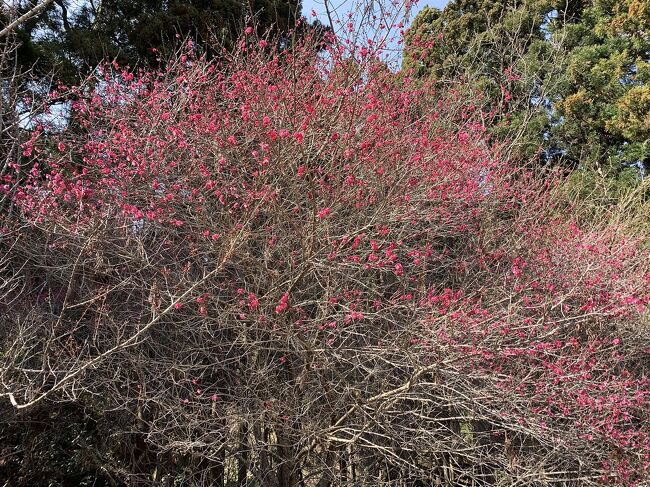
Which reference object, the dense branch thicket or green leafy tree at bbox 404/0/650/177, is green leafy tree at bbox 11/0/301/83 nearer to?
the dense branch thicket

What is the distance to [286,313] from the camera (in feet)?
11.2

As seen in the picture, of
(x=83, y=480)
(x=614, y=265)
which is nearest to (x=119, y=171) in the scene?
(x=83, y=480)

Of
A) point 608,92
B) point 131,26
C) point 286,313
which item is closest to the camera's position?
point 286,313

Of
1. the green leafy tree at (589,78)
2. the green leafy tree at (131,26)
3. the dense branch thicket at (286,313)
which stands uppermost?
the green leafy tree at (589,78)

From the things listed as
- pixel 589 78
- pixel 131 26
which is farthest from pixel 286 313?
pixel 589 78

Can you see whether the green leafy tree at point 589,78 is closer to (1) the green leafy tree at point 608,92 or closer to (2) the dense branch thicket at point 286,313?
(1) the green leafy tree at point 608,92

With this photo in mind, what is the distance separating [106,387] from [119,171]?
1.47 metres

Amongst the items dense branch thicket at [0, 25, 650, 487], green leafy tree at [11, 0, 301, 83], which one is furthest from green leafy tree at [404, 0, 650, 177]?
dense branch thicket at [0, 25, 650, 487]

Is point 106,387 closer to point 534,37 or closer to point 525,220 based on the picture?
point 525,220

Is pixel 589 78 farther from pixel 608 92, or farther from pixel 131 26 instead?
pixel 131 26

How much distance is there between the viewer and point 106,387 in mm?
3689

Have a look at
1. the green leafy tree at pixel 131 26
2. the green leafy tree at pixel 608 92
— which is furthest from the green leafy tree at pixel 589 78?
the green leafy tree at pixel 131 26

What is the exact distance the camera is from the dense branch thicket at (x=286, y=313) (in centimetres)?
329

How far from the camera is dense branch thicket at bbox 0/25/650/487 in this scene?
3289 mm
